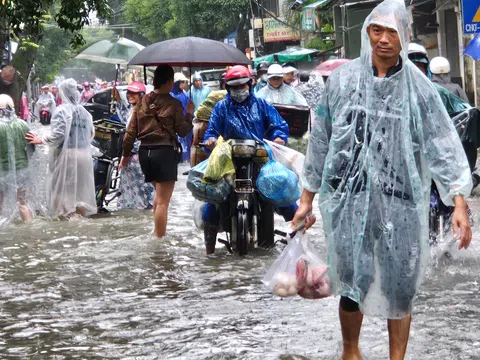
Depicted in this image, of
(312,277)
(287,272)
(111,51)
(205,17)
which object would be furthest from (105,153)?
(205,17)

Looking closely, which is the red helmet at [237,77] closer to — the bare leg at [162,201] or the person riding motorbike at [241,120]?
the person riding motorbike at [241,120]

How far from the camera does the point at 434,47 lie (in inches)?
1204

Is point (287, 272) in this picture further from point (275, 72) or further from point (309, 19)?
point (309, 19)

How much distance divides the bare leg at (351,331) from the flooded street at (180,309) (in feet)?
1.49

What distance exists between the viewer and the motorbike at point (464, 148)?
862 cm

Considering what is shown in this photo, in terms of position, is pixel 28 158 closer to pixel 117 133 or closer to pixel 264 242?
pixel 117 133

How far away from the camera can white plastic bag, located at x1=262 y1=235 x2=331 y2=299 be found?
5.26m

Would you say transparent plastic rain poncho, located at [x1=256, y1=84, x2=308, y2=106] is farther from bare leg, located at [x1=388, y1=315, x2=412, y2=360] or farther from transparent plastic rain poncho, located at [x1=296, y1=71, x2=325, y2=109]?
bare leg, located at [x1=388, y1=315, x2=412, y2=360]

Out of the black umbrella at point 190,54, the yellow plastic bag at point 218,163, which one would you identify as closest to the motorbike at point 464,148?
the yellow plastic bag at point 218,163


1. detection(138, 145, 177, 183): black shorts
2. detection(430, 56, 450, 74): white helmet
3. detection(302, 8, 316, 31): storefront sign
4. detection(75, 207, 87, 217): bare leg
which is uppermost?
detection(302, 8, 316, 31): storefront sign

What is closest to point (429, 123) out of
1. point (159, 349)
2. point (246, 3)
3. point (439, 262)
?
point (159, 349)

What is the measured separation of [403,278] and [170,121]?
17.9ft

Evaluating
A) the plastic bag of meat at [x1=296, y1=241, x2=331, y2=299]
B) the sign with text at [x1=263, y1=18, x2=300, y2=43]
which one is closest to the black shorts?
the plastic bag of meat at [x1=296, y1=241, x2=331, y2=299]

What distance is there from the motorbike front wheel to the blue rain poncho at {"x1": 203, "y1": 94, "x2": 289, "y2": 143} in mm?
650
